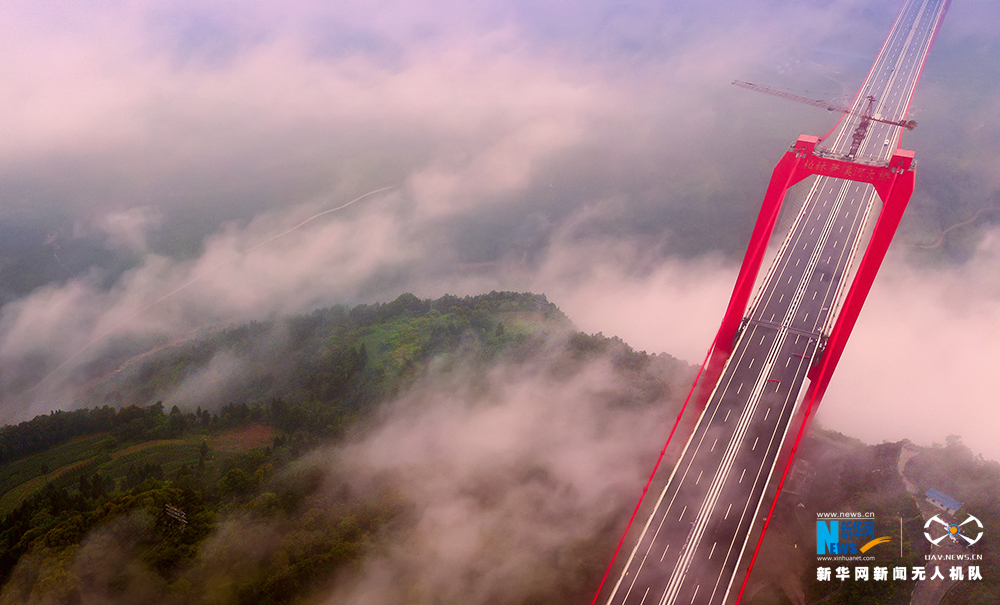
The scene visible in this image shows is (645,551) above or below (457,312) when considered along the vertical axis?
below

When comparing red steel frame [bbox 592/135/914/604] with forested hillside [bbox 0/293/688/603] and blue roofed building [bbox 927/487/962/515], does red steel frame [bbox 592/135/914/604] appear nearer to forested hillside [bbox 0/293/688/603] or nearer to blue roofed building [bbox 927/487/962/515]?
blue roofed building [bbox 927/487/962/515]

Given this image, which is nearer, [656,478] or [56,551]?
[56,551]

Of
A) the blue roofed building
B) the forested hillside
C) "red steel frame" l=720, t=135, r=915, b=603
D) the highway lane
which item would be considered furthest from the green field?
the blue roofed building

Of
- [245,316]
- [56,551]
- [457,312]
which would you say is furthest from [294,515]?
[245,316]

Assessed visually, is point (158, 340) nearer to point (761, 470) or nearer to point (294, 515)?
point (294, 515)

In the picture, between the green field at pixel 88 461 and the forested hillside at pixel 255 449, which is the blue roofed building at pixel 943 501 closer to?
the forested hillside at pixel 255 449

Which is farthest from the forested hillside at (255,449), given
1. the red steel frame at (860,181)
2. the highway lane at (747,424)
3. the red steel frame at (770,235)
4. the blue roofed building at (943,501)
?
the blue roofed building at (943,501)

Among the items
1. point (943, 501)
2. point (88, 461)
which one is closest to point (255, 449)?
point (88, 461)

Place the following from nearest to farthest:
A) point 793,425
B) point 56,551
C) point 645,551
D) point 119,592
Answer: point 645,551, point 119,592, point 56,551, point 793,425
